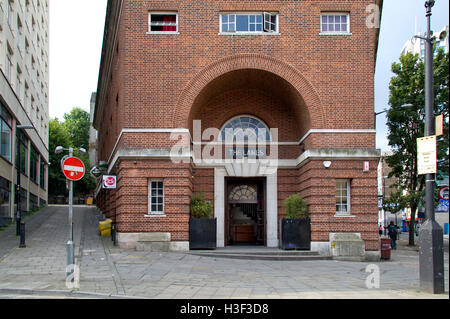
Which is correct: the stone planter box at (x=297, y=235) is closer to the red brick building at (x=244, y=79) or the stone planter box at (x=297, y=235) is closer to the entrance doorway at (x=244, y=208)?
the red brick building at (x=244, y=79)

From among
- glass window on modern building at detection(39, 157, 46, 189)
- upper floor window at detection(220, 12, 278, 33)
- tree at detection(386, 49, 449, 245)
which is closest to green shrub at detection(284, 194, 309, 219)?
upper floor window at detection(220, 12, 278, 33)

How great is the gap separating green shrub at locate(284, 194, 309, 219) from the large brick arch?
330 cm

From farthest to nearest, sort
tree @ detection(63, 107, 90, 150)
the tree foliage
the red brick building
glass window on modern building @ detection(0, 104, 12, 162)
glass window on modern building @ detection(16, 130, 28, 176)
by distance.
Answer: tree @ detection(63, 107, 90, 150), the tree foliage, glass window on modern building @ detection(16, 130, 28, 176), glass window on modern building @ detection(0, 104, 12, 162), the red brick building

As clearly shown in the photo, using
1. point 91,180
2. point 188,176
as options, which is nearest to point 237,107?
point 188,176

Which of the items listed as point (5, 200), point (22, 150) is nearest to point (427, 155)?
point (5, 200)

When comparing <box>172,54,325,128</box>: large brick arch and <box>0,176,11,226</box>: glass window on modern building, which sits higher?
<box>172,54,325,128</box>: large brick arch

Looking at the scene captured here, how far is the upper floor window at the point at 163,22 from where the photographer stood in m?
19.5

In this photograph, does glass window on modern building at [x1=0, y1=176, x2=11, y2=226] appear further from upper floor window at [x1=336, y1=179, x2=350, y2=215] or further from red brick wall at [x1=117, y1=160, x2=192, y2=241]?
upper floor window at [x1=336, y1=179, x2=350, y2=215]

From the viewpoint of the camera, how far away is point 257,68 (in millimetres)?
19328

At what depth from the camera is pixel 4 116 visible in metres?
26.9

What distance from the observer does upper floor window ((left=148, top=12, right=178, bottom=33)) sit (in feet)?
63.9

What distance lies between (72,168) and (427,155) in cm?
879

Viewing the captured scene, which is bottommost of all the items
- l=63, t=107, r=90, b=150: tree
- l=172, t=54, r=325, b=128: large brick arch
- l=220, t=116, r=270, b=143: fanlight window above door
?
l=220, t=116, r=270, b=143: fanlight window above door
